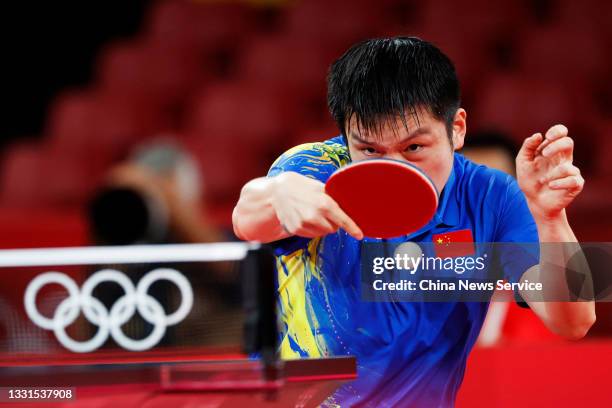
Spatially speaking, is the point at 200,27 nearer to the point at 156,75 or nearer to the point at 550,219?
the point at 156,75

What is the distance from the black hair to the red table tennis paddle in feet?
0.45

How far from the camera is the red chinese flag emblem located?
1690 mm

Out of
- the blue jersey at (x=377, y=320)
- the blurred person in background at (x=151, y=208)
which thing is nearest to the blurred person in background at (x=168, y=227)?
the blurred person in background at (x=151, y=208)

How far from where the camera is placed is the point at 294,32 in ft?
17.6

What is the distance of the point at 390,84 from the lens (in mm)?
1561

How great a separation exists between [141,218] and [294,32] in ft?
7.82

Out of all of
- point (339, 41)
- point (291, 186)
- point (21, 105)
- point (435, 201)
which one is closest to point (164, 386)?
point (291, 186)

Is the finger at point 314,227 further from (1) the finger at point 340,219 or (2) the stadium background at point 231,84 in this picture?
(2) the stadium background at point 231,84

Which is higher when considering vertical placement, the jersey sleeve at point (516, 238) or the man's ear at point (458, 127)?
the man's ear at point (458, 127)

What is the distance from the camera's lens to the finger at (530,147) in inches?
60.4

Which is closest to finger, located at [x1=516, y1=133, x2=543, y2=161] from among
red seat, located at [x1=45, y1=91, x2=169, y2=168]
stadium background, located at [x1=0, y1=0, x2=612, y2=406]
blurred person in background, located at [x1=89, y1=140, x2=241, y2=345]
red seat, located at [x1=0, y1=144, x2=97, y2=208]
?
blurred person in background, located at [x1=89, y1=140, x2=241, y2=345]

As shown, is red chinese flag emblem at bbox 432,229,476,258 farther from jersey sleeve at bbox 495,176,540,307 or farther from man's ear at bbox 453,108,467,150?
man's ear at bbox 453,108,467,150

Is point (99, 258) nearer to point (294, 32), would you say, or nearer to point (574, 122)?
point (574, 122)

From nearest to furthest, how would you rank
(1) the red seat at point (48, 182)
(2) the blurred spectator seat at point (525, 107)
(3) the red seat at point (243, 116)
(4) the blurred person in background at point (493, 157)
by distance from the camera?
1. (4) the blurred person in background at point (493, 157)
2. (2) the blurred spectator seat at point (525, 107)
3. (3) the red seat at point (243, 116)
4. (1) the red seat at point (48, 182)
